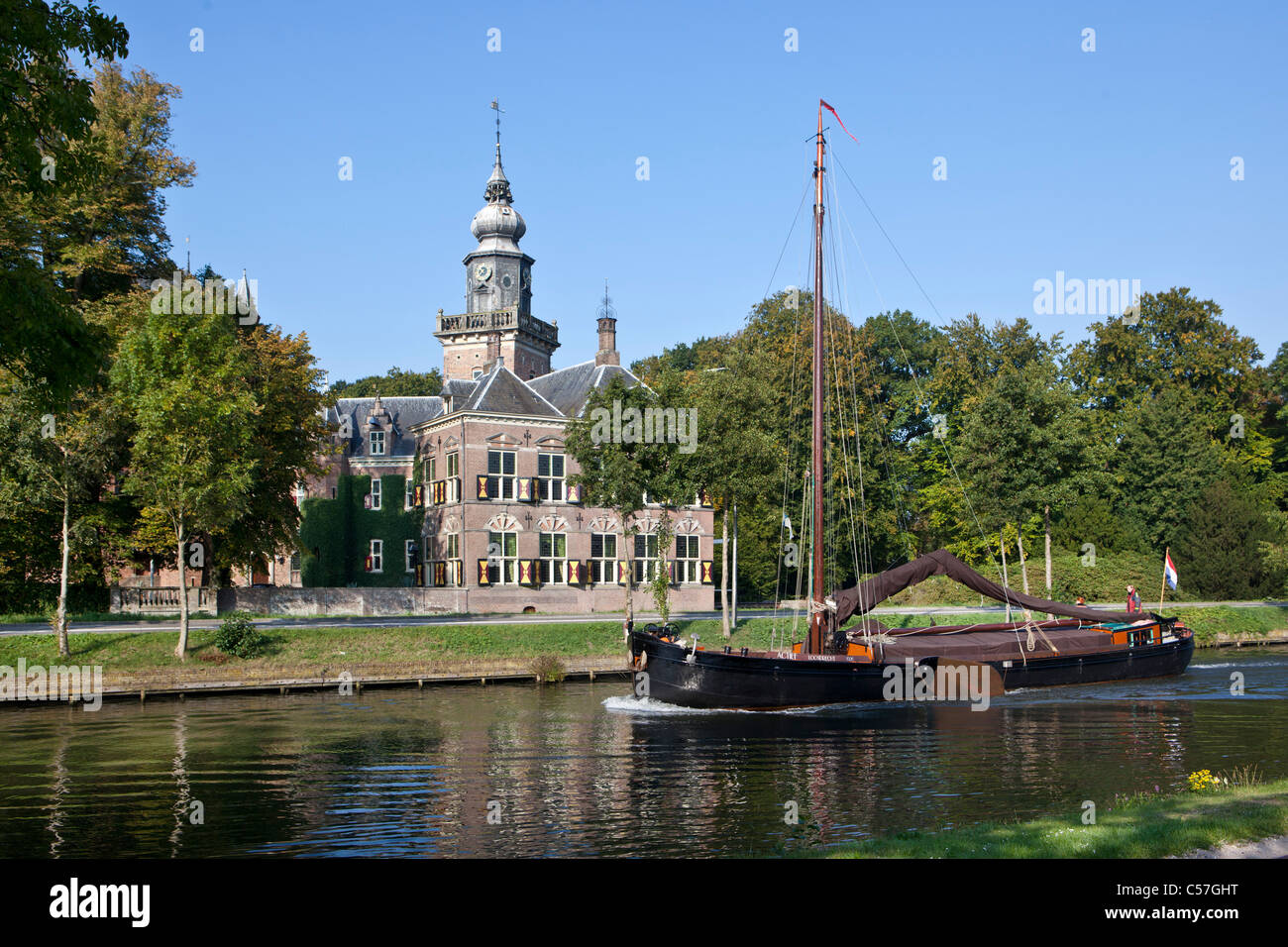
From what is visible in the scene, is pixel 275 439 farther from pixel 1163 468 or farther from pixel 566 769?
pixel 1163 468

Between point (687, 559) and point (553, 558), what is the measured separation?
313 inches

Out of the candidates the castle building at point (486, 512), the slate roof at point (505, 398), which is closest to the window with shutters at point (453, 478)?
the castle building at point (486, 512)

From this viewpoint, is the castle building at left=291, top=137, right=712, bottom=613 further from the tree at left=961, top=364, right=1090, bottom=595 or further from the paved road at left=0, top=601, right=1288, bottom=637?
the tree at left=961, top=364, right=1090, bottom=595

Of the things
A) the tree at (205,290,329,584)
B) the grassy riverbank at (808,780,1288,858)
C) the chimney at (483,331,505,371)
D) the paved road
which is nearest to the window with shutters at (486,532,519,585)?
the paved road

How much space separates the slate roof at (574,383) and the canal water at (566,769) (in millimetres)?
26246

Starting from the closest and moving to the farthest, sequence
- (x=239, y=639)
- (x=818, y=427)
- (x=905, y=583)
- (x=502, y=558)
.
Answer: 1. (x=818, y=427)
2. (x=905, y=583)
3. (x=239, y=639)
4. (x=502, y=558)

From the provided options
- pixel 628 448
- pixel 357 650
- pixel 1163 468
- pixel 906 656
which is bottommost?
pixel 357 650

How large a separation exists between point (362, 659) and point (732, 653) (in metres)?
13.8

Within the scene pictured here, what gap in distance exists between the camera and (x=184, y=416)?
32.5 m

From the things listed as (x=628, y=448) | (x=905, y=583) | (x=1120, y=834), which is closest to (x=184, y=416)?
(x=628, y=448)

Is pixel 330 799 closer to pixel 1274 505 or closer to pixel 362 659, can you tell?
pixel 362 659

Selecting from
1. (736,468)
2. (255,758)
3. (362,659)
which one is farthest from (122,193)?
(255,758)

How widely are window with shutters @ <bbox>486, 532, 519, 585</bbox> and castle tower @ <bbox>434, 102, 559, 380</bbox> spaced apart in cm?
2315

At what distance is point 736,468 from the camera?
38.5 metres
